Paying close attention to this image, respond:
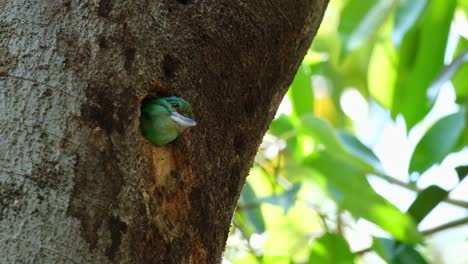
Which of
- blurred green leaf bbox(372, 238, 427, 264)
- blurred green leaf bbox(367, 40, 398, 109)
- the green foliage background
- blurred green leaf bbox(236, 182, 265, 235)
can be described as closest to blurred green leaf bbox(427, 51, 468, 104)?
the green foliage background

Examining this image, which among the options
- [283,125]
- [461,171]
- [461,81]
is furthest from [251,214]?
[461,81]

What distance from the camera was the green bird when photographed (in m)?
1.30

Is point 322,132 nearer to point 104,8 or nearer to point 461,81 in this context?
point 461,81

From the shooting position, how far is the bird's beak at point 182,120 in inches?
50.7

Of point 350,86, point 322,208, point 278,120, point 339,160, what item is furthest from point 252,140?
point 350,86

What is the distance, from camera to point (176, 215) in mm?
1313

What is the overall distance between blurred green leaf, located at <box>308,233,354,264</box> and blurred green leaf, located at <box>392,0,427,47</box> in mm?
547

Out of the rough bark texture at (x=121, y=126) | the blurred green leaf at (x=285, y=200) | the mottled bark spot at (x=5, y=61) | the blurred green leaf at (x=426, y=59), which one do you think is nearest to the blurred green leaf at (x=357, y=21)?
the blurred green leaf at (x=426, y=59)

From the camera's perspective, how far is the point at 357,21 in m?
2.38

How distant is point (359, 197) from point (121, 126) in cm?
104

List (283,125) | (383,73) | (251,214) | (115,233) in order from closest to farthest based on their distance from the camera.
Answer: (115,233) < (251,214) < (283,125) < (383,73)

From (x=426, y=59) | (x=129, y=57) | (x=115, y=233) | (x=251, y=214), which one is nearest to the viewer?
(x=115, y=233)

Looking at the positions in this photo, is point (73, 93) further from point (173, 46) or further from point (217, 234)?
point (217, 234)

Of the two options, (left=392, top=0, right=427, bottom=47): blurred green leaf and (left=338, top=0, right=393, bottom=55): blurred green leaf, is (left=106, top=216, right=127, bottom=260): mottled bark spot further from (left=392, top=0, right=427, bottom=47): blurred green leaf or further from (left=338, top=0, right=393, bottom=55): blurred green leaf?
(left=338, top=0, right=393, bottom=55): blurred green leaf
